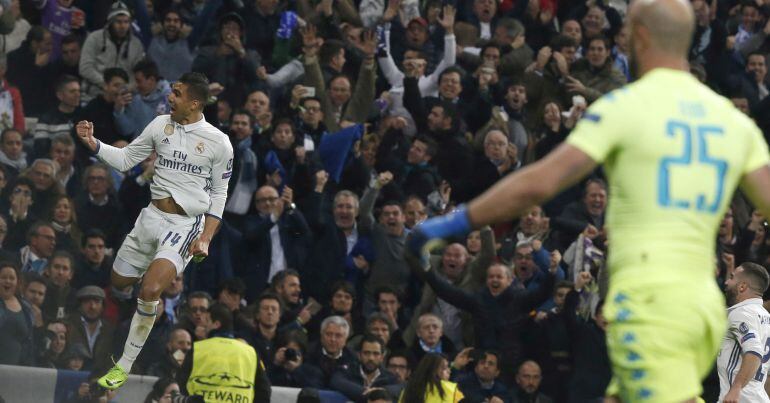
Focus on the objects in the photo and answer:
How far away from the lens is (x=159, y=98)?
59.9ft

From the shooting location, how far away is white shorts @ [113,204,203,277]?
42.0ft

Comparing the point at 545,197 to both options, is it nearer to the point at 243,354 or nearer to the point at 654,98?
the point at 654,98

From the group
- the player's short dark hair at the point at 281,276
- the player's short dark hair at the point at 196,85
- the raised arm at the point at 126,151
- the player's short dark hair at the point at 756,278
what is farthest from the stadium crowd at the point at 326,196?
the player's short dark hair at the point at 756,278

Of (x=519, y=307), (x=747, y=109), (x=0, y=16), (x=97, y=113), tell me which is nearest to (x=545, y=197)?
(x=519, y=307)

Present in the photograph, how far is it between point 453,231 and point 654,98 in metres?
0.99

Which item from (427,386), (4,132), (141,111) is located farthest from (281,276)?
(4,132)

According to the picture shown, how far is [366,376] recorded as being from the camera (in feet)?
51.9

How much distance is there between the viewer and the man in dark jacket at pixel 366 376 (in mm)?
15648

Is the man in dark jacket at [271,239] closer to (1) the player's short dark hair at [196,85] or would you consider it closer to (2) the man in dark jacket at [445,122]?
(2) the man in dark jacket at [445,122]

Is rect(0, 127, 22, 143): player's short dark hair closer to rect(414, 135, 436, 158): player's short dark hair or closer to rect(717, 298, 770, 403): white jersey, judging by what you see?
rect(414, 135, 436, 158): player's short dark hair

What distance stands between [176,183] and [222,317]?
8.90 ft

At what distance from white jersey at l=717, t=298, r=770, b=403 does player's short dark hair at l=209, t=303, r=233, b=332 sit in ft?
15.9

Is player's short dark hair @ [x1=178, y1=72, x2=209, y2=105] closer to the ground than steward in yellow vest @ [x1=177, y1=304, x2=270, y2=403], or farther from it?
farther from it

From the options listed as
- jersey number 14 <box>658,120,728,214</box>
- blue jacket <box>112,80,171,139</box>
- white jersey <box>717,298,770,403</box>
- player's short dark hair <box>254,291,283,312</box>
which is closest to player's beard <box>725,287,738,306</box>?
white jersey <box>717,298,770,403</box>
